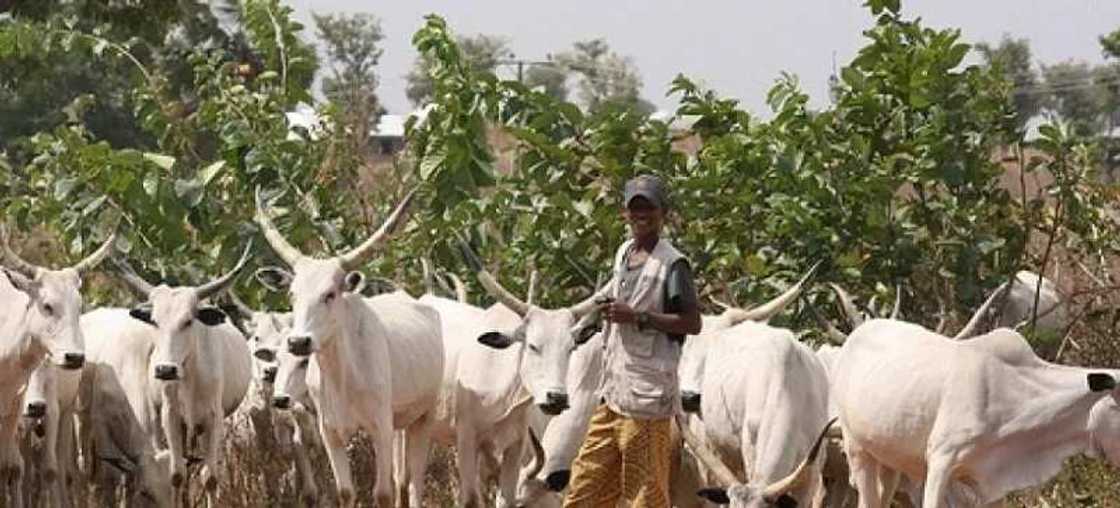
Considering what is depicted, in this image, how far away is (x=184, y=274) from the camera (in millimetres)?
16844

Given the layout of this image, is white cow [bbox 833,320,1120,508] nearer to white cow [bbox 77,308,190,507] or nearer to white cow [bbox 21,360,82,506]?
white cow [bbox 77,308,190,507]

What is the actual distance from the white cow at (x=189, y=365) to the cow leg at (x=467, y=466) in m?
1.67

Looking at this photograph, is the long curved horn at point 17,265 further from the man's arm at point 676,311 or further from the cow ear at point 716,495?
the man's arm at point 676,311

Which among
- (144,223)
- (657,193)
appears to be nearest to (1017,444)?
(657,193)

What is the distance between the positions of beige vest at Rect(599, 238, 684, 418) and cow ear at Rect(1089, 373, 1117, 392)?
6.86 feet

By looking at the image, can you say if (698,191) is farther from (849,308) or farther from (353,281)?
(353,281)

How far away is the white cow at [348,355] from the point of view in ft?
41.1

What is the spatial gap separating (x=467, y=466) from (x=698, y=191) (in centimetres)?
256

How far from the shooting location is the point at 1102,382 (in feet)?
34.5

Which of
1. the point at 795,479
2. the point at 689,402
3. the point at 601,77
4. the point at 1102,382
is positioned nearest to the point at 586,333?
the point at 689,402

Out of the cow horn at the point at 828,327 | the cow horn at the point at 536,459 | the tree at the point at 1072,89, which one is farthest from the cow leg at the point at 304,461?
the tree at the point at 1072,89

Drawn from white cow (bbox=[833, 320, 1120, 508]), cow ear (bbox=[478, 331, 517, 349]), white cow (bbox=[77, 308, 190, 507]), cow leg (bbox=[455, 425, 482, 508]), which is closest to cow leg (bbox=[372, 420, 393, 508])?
cow leg (bbox=[455, 425, 482, 508])

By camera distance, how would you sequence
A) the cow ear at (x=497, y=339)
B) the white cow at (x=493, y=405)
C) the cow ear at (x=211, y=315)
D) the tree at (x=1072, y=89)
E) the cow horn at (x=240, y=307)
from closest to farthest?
the cow ear at (x=497, y=339), the white cow at (x=493, y=405), the cow ear at (x=211, y=315), the cow horn at (x=240, y=307), the tree at (x=1072, y=89)

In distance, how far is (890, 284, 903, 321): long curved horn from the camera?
14.1 meters
